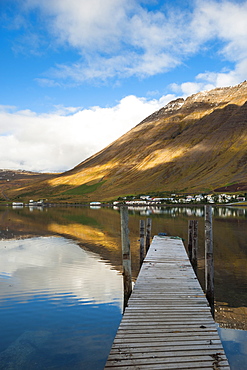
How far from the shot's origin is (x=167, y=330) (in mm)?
8734

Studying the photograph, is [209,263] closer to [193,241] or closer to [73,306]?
[73,306]

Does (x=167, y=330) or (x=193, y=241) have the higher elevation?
(x=193, y=241)

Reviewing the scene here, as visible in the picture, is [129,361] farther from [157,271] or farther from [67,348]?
[157,271]

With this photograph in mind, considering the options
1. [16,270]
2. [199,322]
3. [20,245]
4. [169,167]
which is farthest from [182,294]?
[169,167]

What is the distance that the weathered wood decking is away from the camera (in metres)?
7.13

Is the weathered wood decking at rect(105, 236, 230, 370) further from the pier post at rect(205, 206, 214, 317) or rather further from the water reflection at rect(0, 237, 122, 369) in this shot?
the water reflection at rect(0, 237, 122, 369)

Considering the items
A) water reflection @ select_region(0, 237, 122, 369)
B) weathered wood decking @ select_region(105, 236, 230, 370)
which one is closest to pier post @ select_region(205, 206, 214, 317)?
weathered wood decking @ select_region(105, 236, 230, 370)

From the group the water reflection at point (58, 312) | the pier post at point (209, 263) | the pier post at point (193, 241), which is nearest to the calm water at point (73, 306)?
the water reflection at point (58, 312)

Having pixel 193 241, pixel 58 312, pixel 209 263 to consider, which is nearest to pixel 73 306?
pixel 58 312

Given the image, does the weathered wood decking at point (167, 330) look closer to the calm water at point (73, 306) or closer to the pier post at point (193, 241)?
the calm water at point (73, 306)

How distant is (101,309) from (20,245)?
73.7 feet

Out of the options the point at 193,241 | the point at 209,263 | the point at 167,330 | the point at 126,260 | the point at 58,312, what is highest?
the point at 126,260

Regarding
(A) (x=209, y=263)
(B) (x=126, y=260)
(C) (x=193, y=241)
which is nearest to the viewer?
(A) (x=209, y=263)

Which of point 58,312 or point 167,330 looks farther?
point 58,312
